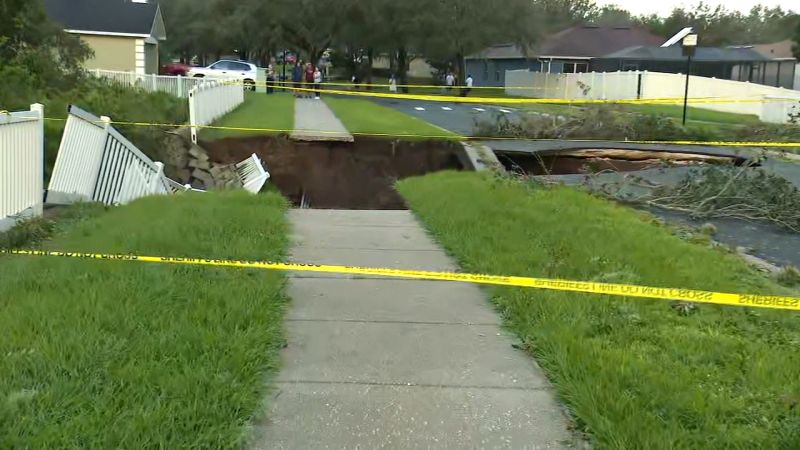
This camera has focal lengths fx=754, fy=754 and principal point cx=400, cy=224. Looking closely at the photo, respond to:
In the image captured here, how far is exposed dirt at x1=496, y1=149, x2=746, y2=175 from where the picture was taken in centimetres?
1645

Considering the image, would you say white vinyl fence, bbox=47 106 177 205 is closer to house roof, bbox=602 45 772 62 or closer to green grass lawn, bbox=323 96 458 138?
green grass lawn, bbox=323 96 458 138

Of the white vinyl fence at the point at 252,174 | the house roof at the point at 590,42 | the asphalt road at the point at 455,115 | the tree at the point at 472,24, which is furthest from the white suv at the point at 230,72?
the white vinyl fence at the point at 252,174

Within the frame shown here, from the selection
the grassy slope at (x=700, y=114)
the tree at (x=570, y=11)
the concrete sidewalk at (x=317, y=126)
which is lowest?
the concrete sidewalk at (x=317, y=126)

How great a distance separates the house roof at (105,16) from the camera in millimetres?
35906

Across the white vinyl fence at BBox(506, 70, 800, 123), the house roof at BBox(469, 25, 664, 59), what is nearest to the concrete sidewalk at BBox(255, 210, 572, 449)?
the white vinyl fence at BBox(506, 70, 800, 123)

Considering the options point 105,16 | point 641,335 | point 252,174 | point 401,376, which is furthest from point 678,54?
point 401,376

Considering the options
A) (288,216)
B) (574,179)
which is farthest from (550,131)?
(288,216)

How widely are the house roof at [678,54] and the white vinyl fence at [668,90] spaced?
6.26 meters

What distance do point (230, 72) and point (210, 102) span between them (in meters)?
21.3

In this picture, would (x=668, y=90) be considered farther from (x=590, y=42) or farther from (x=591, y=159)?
(x=591, y=159)

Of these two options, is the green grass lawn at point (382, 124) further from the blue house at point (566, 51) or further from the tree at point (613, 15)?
the tree at point (613, 15)

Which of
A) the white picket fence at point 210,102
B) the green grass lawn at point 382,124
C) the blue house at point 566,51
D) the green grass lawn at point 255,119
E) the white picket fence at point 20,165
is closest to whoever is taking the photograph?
the white picket fence at point 20,165

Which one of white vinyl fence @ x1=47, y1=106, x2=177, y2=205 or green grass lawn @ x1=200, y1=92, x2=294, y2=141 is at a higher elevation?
green grass lawn @ x1=200, y1=92, x2=294, y2=141

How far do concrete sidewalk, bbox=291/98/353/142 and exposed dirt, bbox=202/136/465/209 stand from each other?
0.25m
